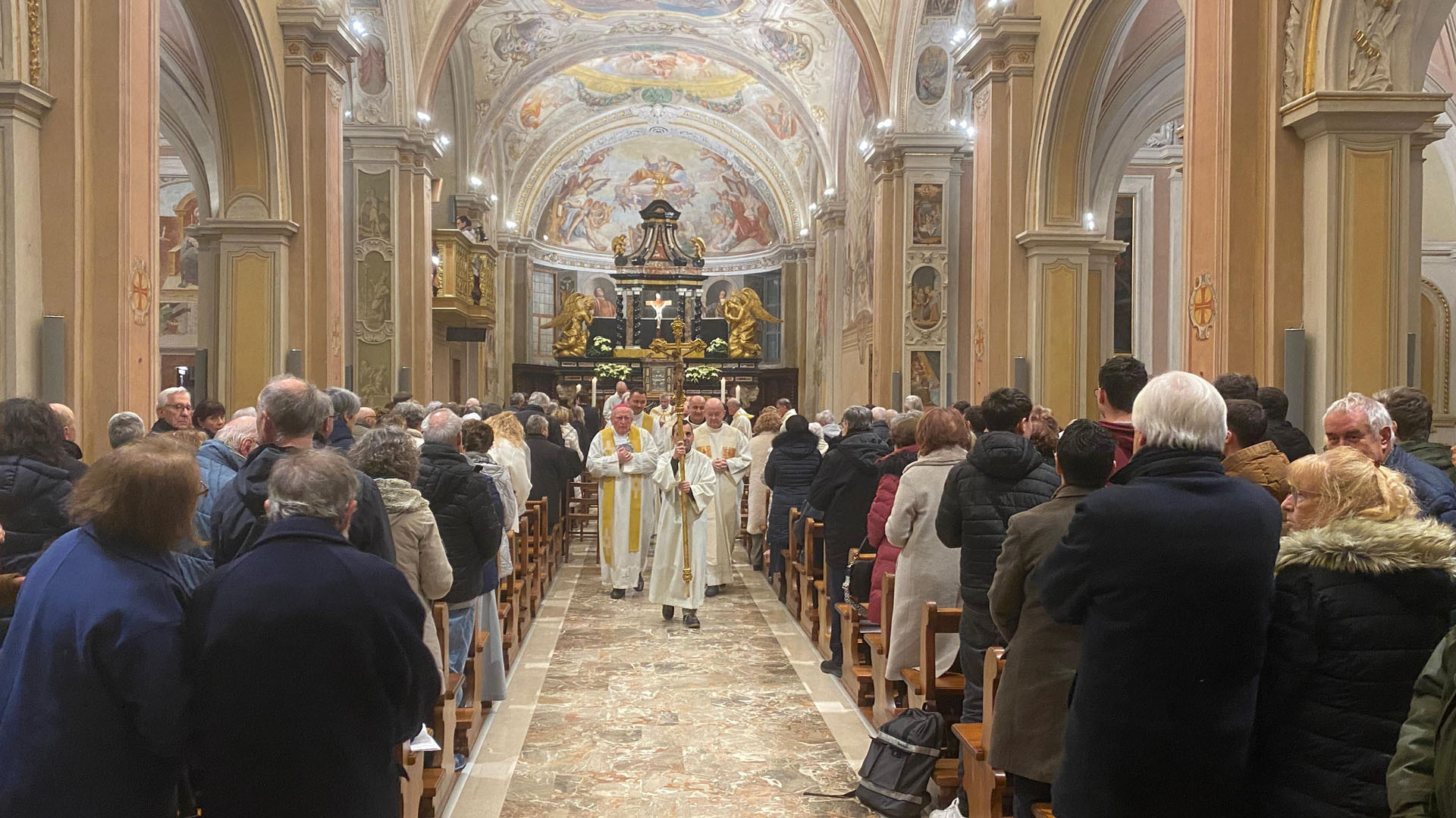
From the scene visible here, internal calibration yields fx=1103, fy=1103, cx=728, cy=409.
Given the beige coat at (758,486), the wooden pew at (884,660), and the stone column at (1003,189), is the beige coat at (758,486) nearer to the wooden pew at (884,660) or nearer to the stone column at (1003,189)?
the stone column at (1003,189)

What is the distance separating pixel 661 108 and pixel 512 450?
73.6 ft

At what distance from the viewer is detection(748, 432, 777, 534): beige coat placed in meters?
11.5

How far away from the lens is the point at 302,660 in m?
2.62

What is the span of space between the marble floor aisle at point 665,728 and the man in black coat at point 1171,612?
95.8 inches

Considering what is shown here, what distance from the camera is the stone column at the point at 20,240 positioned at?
6.72m

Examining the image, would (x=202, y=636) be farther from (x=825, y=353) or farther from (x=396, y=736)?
(x=825, y=353)

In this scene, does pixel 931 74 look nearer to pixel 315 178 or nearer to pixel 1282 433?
pixel 315 178

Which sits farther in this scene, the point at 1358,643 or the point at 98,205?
the point at 98,205

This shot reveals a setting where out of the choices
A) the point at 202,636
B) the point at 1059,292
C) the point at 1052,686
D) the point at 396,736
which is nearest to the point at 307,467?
the point at 202,636

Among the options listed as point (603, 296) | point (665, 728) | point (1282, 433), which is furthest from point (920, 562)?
point (603, 296)

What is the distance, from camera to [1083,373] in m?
11.6

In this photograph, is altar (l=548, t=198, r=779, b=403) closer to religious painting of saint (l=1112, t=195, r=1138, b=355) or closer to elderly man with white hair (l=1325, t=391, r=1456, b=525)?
religious painting of saint (l=1112, t=195, r=1138, b=355)

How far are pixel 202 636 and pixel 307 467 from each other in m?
0.46

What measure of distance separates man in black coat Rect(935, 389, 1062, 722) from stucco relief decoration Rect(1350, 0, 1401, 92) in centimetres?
384
